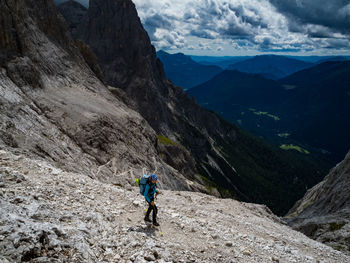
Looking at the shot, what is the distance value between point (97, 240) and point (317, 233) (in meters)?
43.2

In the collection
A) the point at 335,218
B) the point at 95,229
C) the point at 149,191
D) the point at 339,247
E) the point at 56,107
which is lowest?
the point at 339,247

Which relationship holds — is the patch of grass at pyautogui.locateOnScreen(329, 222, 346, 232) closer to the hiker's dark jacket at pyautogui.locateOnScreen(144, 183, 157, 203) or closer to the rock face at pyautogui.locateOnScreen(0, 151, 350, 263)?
the rock face at pyautogui.locateOnScreen(0, 151, 350, 263)

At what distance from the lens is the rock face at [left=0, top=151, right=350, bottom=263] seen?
9.53m

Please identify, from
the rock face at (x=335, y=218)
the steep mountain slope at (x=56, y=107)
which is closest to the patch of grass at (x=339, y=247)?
the rock face at (x=335, y=218)

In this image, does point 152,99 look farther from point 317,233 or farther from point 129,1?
point 317,233

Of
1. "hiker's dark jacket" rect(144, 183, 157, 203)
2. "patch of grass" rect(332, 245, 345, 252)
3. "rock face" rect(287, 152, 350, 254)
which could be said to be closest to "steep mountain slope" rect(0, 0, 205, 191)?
"hiker's dark jacket" rect(144, 183, 157, 203)

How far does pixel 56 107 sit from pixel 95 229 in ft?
106

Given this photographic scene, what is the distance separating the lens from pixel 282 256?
666 inches

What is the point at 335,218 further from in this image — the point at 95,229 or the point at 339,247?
the point at 95,229

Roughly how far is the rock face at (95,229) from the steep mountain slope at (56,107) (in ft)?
31.1

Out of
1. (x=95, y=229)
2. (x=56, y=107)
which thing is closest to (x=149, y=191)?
(x=95, y=229)

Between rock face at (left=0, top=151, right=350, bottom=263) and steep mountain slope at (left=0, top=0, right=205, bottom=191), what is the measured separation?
948 cm

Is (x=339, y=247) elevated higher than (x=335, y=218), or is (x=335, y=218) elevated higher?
(x=335, y=218)

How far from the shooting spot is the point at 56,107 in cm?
3981
